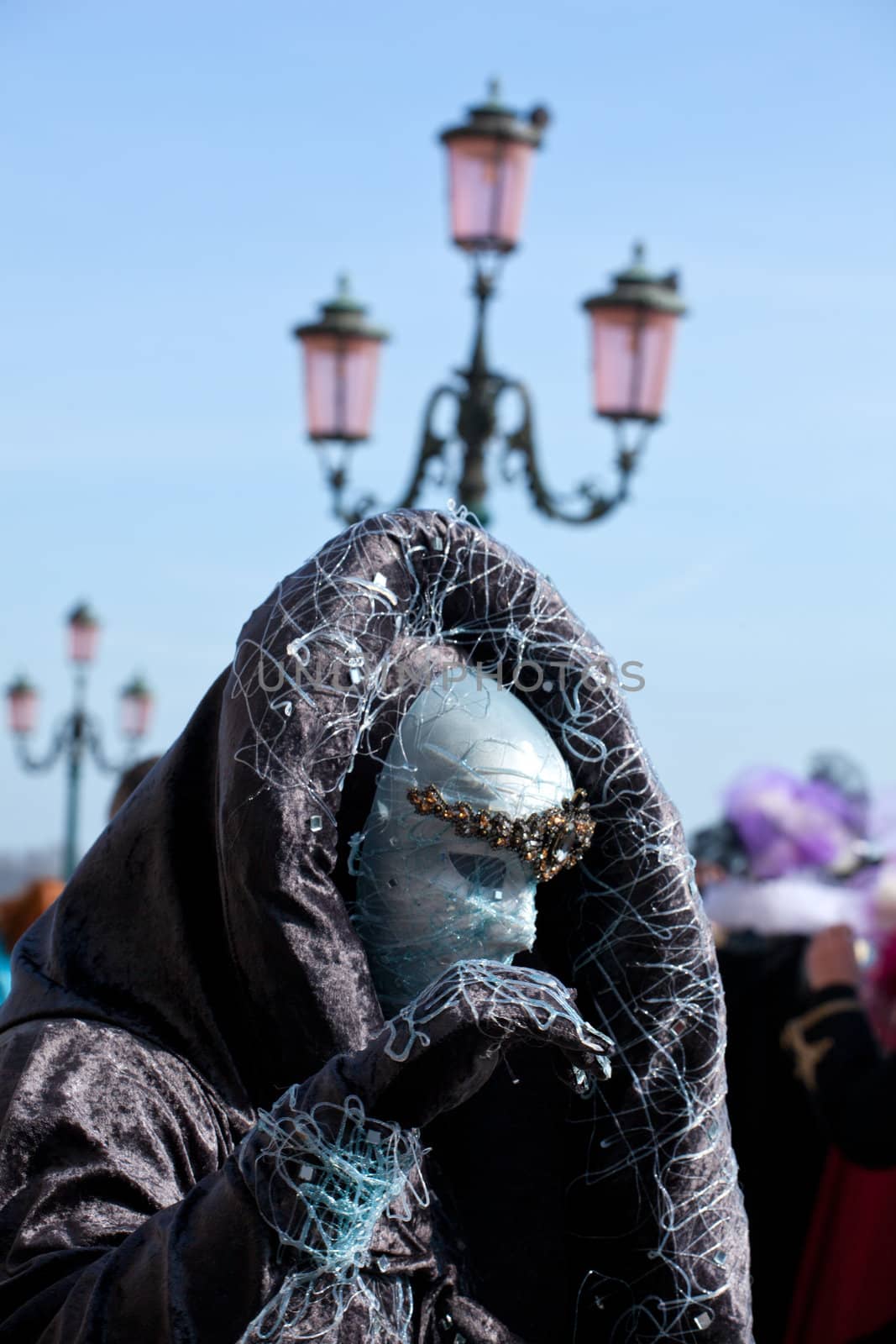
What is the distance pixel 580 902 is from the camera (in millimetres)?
2137

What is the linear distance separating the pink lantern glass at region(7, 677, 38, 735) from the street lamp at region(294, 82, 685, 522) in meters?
12.4

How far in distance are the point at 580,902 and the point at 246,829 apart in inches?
20.5

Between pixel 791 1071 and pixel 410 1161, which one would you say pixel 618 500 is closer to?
pixel 791 1071

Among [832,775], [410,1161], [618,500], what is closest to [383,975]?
[410,1161]

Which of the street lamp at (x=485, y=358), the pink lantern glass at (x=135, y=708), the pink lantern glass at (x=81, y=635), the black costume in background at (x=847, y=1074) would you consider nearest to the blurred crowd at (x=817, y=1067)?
the black costume in background at (x=847, y=1074)

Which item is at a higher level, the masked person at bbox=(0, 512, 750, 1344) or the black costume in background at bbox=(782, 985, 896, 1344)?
the masked person at bbox=(0, 512, 750, 1344)

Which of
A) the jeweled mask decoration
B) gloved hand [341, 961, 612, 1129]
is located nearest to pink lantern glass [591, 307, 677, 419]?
the jeweled mask decoration

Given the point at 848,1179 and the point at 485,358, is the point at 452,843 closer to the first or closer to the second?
the point at 848,1179

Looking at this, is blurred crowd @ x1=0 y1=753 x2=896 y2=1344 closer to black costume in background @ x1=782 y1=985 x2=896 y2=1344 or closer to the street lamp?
black costume in background @ x1=782 y1=985 x2=896 y2=1344

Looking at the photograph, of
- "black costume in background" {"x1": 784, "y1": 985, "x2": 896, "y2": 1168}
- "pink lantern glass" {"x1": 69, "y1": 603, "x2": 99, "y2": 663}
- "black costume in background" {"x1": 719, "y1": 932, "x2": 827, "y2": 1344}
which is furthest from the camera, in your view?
"pink lantern glass" {"x1": 69, "y1": 603, "x2": 99, "y2": 663}

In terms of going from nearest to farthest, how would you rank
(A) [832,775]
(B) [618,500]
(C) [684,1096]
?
(C) [684,1096]
(A) [832,775]
(B) [618,500]

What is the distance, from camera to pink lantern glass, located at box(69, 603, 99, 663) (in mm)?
16453

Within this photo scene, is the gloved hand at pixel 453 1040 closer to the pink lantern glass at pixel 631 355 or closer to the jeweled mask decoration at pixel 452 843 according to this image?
the jeweled mask decoration at pixel 452 843

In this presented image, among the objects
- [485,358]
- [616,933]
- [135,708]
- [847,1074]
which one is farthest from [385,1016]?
[135,708]
